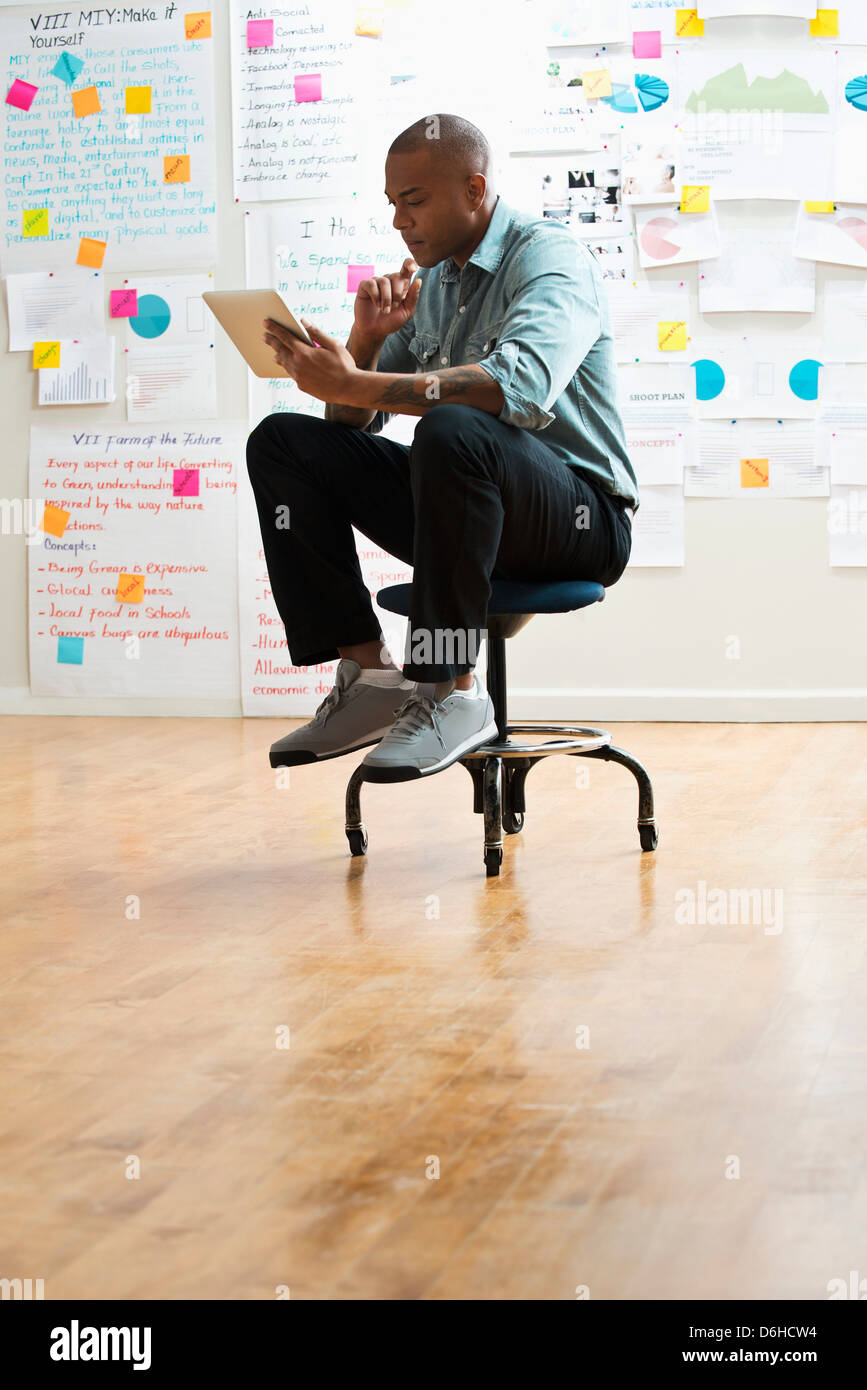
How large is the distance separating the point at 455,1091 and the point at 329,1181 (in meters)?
0.17

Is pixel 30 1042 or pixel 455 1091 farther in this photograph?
pixel 30 1042

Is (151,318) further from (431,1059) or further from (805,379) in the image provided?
(431,1059)

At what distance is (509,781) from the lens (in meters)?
1.99

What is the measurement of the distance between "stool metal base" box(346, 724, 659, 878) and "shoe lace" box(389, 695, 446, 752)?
7 centimetres

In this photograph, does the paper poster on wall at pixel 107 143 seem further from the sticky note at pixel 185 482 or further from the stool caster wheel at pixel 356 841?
the stool caster wheel at pixel 356 841

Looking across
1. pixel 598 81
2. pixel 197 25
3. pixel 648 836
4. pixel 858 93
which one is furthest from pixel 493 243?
pixel 197 25

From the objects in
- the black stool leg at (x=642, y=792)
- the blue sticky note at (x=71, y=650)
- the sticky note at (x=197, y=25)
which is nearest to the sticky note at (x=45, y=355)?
the blue sticky note at (x=71, y=650)

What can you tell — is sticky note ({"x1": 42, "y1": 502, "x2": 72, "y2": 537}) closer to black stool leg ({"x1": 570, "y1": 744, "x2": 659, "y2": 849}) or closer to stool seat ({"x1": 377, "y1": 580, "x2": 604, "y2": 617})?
stool seat ({"x1": 377, "y1": 580, "x2": 604, "y2": 617})

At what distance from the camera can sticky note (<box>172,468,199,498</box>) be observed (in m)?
3.41

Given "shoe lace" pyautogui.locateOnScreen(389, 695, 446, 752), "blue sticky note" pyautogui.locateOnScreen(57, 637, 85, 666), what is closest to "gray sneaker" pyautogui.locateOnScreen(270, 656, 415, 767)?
"shoe lace" pyautogui.locateOnScreen(389, 695, 446, 752)

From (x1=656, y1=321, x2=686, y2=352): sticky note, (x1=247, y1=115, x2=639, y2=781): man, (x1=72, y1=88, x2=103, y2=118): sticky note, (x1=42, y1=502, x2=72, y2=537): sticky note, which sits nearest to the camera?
(x1=247, y1=115, x2=639, y2=781): man
